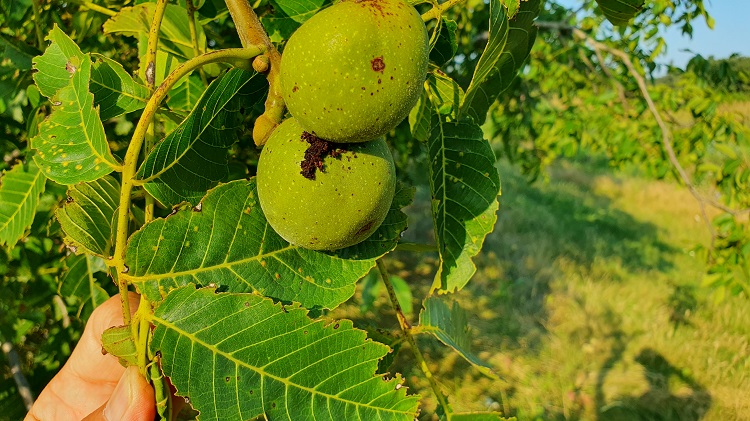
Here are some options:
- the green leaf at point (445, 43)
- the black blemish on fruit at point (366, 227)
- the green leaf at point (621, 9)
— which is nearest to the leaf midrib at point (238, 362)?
the black blemish on fruit at point (366, 227)

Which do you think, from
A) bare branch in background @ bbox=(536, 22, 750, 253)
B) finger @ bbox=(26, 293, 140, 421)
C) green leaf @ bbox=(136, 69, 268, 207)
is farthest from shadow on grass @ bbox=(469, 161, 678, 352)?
green leaf @ bbox=(136, 69, 268, 207)

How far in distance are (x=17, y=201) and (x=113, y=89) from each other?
2.41ft

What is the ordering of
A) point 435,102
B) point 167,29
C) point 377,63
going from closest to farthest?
1. point 377,63
2. point 435,102
3. point 167,29

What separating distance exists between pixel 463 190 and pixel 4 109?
1401 mm

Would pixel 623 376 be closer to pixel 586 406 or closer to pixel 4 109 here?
pixel 586 406

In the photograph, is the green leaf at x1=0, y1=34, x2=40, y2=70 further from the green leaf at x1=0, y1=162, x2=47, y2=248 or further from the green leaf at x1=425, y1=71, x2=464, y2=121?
the green leaf at x1=425, y1=71, x2=464, y2=121

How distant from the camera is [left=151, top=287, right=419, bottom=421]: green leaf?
2.82 feet

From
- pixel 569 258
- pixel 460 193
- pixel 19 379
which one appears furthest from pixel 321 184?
pixel 569 258

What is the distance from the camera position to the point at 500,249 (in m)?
8.36

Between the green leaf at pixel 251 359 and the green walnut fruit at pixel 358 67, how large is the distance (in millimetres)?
313

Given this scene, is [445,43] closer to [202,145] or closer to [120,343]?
[202,145]

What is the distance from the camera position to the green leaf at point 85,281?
1.61m

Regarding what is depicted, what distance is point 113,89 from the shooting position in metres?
0.97

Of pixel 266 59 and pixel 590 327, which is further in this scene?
pixel 590 327
